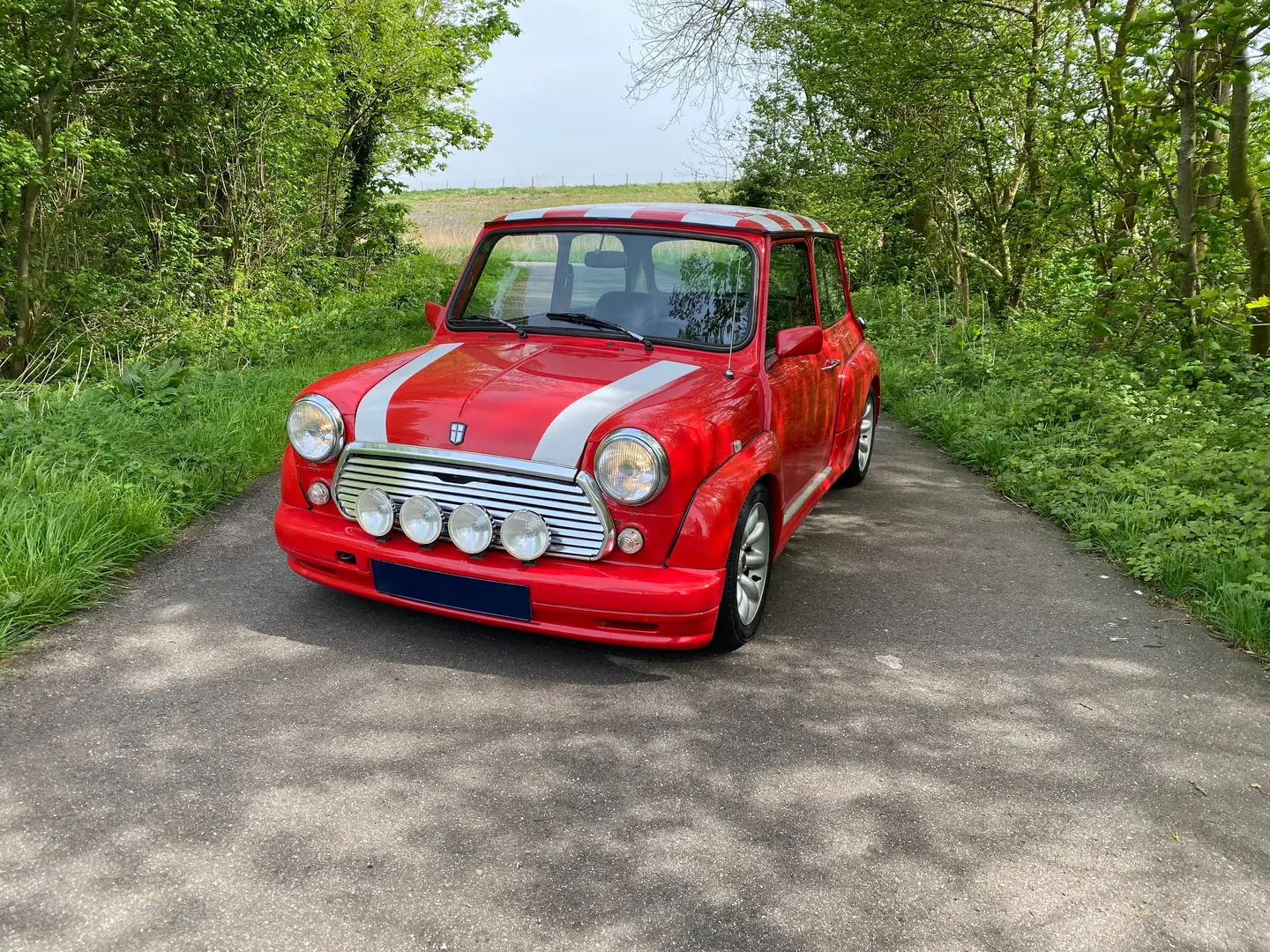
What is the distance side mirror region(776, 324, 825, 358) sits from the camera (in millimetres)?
3852

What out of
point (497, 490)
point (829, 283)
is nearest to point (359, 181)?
point (829, 283)

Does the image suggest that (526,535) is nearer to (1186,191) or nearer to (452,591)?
(452,591)

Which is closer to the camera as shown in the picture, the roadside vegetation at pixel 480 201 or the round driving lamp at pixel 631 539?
the round driving lamp at pixel 631 539

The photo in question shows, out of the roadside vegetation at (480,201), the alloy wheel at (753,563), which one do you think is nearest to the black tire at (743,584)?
the alloy wheel at (753,563)

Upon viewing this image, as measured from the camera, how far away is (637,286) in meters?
4.02

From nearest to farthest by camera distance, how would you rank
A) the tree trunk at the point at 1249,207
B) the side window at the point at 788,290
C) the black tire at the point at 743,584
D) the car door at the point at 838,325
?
the black tire at the point at 743,584 → the side window at the point at 788,290 → the car door at the point at 838,325 → the tree trunk at the point at 1249,207

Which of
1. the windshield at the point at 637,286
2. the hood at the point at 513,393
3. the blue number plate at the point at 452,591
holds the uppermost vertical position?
the windshield at the point at 637,286

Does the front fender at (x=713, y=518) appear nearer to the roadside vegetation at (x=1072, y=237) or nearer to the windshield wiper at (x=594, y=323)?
the windshield wiper at (x=594, y=323)

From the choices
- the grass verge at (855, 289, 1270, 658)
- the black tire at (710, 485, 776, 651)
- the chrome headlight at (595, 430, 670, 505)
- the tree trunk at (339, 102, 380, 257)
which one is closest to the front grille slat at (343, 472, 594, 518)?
the chrome headlight at (595, 430, 670, 505)

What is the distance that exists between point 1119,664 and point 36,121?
1032 cm

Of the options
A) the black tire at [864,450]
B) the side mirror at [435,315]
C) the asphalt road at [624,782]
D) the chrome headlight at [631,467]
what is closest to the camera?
the asphalt road at [624,782]

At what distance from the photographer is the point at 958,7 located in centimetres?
881

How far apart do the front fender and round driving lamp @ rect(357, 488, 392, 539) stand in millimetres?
1056

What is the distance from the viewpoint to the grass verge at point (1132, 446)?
445cm
